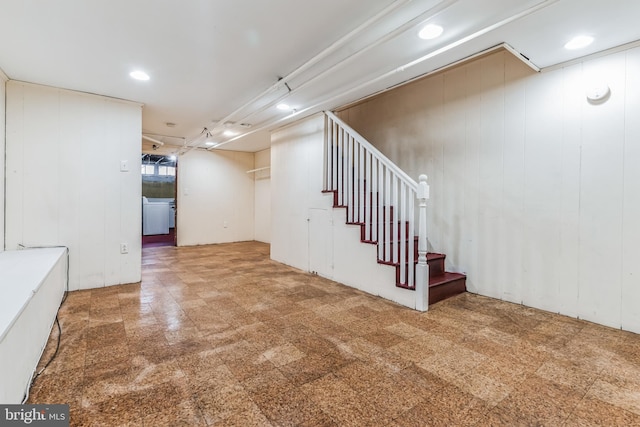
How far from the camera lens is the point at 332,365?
192 cm

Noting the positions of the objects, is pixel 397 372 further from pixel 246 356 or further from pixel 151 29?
pixel 151 29

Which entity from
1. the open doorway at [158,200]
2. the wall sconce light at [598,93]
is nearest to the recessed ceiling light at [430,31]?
the wall sconce light at [598,93]

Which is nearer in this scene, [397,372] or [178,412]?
[178,412]

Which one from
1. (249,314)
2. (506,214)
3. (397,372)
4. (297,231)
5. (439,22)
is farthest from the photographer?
(297,231)

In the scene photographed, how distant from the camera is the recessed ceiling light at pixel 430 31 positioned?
7.30ft

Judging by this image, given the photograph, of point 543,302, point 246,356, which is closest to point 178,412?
point 246,356

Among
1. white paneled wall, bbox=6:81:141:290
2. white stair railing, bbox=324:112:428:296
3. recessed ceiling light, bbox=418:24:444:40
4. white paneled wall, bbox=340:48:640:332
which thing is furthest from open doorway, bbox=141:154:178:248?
recessed ceiling light, bbox=418:24:444:40

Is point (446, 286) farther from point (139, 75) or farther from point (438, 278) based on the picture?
point (139, 75)

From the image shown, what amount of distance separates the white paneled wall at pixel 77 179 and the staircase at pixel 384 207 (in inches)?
103

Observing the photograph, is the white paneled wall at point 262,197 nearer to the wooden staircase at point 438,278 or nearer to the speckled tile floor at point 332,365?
the wooden staircase at point 438,278

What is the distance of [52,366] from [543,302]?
13.1 ft

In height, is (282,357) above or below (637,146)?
below

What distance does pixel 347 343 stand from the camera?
2.23 m

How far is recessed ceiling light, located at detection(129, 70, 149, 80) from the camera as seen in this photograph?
3.03m
